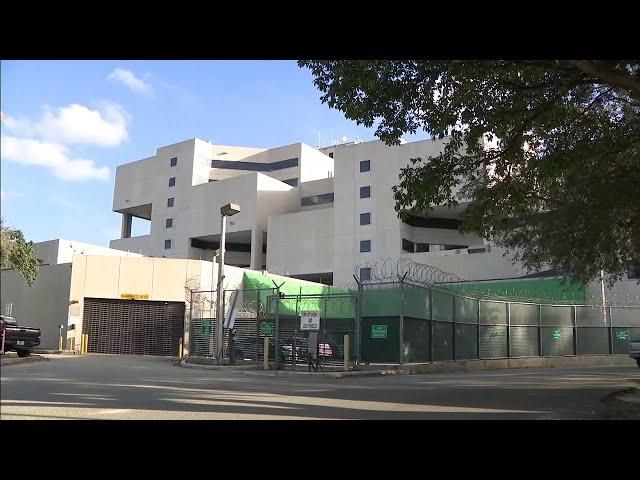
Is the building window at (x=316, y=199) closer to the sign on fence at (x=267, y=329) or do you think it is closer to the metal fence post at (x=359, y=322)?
the sign on fence at (x=267, y=329)

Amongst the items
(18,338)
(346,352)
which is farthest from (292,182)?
(18,338)

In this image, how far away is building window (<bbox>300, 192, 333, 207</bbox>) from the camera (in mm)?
71562

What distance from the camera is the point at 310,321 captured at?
64.3 ft

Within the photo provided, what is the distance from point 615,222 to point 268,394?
32.5 ft

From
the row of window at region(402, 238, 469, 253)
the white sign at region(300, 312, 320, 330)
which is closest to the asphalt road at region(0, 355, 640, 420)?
the white sign at region(300, 312, 320, 330)

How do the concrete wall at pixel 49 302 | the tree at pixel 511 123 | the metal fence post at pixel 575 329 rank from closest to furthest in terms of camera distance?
the tree at pixel 511 123
the metal fence post at pixel 575 329
the concrete wall at pixel 49 302

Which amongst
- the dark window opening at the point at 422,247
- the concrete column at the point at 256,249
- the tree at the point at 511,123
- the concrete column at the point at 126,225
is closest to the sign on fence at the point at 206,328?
the tree at the point at 511,123

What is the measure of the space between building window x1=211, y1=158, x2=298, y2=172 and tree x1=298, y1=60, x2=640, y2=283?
209 feet

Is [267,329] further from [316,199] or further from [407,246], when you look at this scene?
[316,199]

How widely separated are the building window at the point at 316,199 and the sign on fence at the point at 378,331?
168 ft

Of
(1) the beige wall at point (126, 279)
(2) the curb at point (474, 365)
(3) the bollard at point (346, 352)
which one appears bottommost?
(2) the curb at point (474, 365)

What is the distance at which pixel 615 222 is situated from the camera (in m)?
15.7

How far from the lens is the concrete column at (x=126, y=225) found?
273ft

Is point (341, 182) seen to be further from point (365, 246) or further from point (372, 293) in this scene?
point (372, 293)
